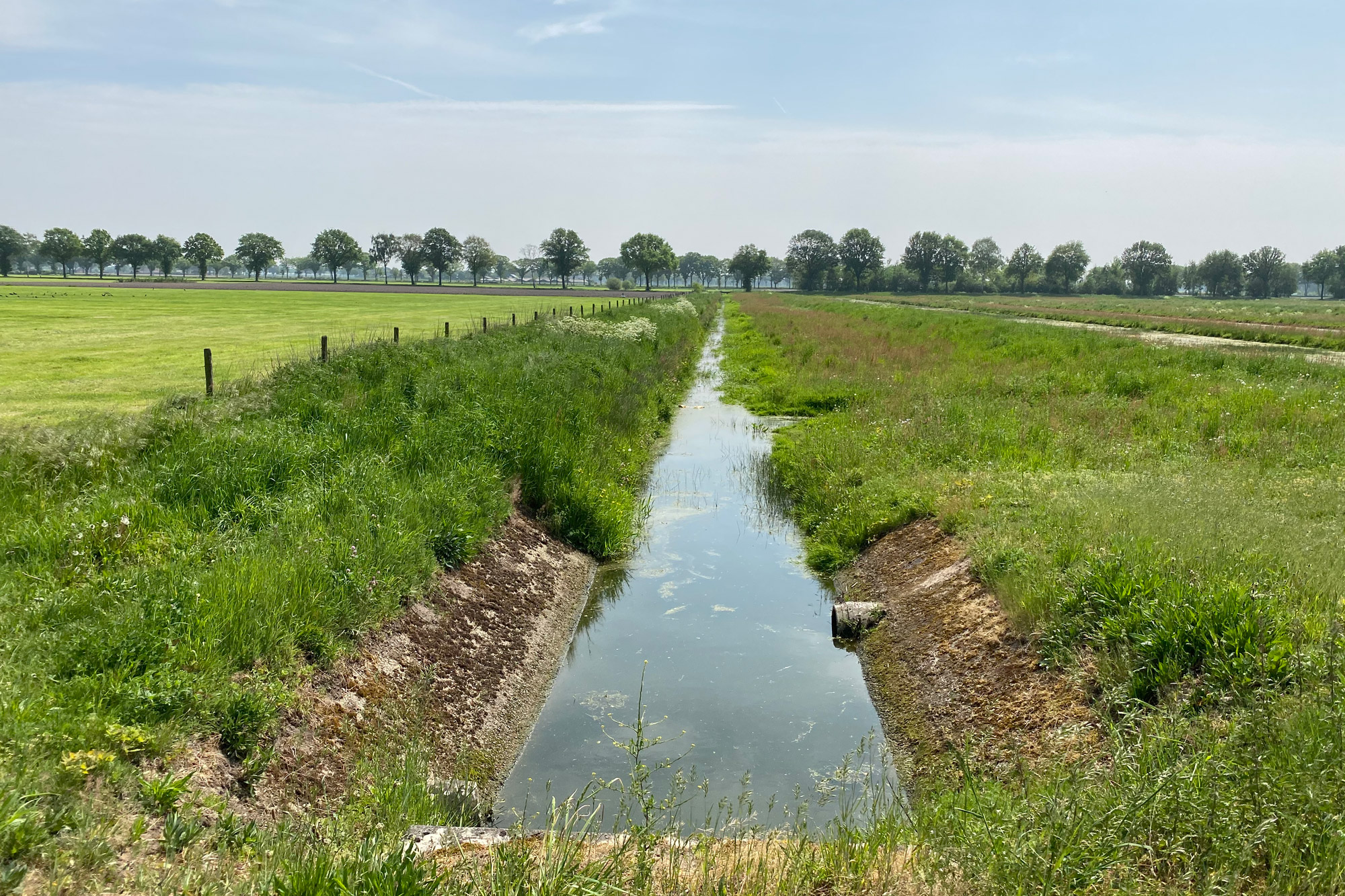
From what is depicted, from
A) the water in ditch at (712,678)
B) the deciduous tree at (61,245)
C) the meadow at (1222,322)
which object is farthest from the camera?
the deciduous tree at (61,245)

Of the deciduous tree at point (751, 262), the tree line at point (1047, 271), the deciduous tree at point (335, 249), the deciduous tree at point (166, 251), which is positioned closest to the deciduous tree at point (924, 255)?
the tree line at point (1047, 271)

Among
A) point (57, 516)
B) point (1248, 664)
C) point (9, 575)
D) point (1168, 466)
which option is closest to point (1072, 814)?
point (1248, 664)

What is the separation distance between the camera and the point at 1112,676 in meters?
6.18

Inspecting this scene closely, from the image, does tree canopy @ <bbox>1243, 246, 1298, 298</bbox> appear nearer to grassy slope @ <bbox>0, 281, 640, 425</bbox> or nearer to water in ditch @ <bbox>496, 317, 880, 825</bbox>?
grassy slope @ <bbox>0, 281, 640, 425</bbox>

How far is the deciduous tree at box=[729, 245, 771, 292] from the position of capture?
582 ft

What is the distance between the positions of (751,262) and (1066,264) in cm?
6389

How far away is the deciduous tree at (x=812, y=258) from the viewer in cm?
Answer: 17675

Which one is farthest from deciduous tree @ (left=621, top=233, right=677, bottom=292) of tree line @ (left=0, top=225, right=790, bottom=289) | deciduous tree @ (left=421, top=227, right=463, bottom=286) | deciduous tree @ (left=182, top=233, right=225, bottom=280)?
deciduous tree @ (left=182, top=233, right=225, bottom=280)

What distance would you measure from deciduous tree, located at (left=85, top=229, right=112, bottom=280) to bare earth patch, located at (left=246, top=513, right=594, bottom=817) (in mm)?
157509

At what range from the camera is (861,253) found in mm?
172500

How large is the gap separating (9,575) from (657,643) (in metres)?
6.16

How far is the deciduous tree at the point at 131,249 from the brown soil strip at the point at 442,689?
153 metres

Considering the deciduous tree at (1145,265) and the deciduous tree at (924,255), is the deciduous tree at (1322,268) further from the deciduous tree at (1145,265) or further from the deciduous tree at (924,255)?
the deciduous tree at (924,255)

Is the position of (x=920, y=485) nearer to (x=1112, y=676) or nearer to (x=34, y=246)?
(x=1112, y=676)
